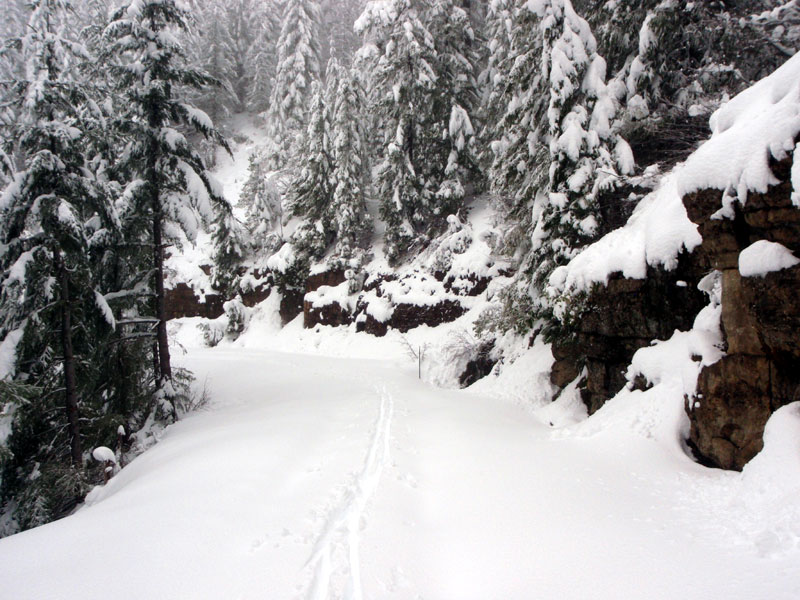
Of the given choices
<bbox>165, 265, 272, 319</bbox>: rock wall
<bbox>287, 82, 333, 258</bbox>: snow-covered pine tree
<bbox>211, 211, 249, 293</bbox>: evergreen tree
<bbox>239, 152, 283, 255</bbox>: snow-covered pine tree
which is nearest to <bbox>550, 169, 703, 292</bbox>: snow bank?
<bbox>287, 82, 333, 258</bbox>: snow-covered pine tree

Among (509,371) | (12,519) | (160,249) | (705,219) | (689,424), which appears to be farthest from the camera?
(509,371)

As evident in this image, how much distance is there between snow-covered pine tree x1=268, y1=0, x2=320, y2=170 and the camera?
34.5 m

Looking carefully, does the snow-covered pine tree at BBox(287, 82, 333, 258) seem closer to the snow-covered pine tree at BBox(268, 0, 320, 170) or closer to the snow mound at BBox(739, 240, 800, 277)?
the snow-covered pine tree at BBox(268, 0, 320, 170)

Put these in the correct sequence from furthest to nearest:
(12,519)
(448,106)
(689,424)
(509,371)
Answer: (448,106) → (509,371) → (12,519) → (689,424)

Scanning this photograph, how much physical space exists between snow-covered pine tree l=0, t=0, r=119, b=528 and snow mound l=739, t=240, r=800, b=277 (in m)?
10.3

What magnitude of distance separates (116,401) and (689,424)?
12243 millimetres

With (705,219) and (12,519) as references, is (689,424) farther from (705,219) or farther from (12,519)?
(12,519)

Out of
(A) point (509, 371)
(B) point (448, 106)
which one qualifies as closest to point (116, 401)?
(A) point (509, 371)

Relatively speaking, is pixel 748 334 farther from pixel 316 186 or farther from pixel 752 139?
pixel 316 186

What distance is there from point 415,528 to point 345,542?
31.0 inches

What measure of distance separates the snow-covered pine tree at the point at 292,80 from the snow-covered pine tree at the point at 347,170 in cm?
1078

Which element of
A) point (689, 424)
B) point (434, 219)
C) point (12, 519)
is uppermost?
point (434, 219)

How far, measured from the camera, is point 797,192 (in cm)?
411

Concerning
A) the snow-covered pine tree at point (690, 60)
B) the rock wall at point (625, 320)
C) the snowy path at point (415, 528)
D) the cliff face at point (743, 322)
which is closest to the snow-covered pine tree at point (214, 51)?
the snow-covered pine tree at point (690, 60)
